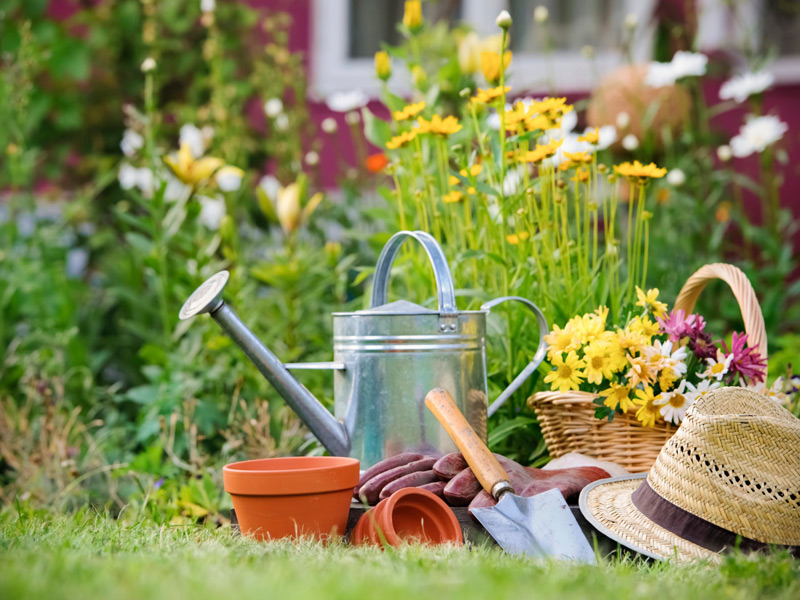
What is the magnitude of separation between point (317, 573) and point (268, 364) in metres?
0.67

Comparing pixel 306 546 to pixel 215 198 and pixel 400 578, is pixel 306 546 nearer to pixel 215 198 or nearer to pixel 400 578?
pixel 400 578

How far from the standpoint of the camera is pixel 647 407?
6.23ft

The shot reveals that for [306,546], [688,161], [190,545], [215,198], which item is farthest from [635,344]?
[688,161]

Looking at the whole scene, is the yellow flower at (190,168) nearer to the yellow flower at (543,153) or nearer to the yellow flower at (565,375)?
the yellow flower at (543,153)

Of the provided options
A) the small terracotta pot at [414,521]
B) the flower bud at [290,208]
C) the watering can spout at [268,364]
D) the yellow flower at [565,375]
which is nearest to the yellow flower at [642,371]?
the yellow flower at [565,375]

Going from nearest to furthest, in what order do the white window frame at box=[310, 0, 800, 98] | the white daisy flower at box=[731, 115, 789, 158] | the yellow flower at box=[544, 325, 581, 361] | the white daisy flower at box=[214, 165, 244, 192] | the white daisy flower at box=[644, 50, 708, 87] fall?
the yellow flower at box=[544, 325, 581, 361] < the white daisy flower at box=[214, 165, 244, 192] < the white daisy flower at box=[644, 50, 708, 87] < the white daisy flower at box=[731, 115, 789, 158] < the white window frame at box=[310, 0, 800, 98]

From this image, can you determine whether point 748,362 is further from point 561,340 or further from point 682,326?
point 561,340

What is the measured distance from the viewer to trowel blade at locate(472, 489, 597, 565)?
1.59 metres

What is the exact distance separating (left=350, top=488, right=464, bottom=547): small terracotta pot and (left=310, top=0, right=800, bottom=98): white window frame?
3559 millimetres

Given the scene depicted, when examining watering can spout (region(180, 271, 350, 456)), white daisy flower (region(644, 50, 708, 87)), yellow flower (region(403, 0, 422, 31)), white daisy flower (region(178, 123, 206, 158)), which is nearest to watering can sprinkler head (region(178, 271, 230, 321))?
watering can spout (region(180, 271, 350, 456))

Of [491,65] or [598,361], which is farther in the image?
[491,65]

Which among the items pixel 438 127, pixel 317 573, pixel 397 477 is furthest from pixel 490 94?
pixel 317 573

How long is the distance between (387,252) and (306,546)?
0.83 metres

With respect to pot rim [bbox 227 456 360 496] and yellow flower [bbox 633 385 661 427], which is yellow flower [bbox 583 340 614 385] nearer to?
yellow flower [bbox 633 385 661 427]
